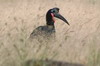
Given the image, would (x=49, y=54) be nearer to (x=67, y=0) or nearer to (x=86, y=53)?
(x=86, y=53)

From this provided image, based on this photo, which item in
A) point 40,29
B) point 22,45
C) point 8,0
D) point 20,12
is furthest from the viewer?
point 8,0

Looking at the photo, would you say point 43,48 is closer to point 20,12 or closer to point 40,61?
point 40,61

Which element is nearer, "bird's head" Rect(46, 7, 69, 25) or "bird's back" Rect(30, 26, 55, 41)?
"bird's back" Rect(30, 26, 55, 41)

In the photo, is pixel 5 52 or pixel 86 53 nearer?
pixel 5 52

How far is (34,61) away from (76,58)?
4.69 feet

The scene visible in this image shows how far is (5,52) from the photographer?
5.93 m

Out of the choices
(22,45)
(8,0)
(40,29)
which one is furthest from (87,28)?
(8,0)

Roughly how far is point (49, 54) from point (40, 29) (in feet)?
11.8

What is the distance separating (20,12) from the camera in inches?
626

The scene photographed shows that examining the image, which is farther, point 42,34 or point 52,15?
point 52,15

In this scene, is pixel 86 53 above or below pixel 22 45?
below

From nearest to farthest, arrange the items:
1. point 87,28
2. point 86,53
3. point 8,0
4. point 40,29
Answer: point 86,53, point 40,29, point 87,28, point 8,0

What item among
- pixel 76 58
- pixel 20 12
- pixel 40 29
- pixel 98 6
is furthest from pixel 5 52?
pixel 98 6

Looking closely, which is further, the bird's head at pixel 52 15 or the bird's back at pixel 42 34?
the bird's head at pixel 52 15
